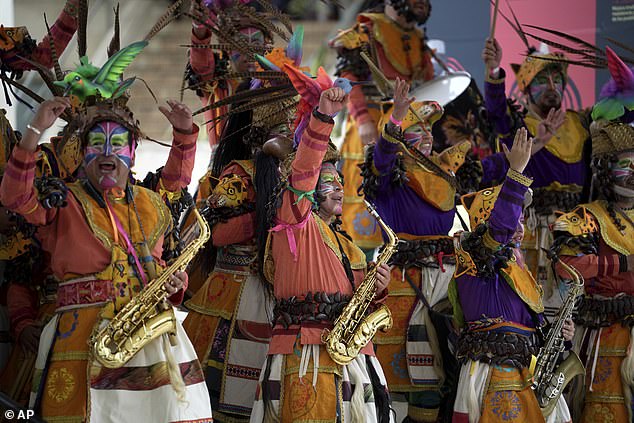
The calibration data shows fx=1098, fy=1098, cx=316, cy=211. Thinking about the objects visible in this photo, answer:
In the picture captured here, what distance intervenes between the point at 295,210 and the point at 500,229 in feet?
3.92

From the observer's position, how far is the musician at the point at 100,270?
4.80m

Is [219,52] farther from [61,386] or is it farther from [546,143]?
[61,386]

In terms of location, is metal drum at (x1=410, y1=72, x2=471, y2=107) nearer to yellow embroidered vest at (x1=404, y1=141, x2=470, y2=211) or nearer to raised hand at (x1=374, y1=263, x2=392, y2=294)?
yellow embroidered vest at (x1=404, y1=141, x2=470, y2=211)

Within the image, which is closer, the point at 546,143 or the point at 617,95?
the point at 617,95

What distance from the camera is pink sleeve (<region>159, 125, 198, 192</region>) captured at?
17.5 ft

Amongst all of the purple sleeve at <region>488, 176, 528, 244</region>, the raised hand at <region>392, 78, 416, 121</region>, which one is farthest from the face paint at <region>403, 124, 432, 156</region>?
the purple sleeve at <region>488, 176, 528, 244</region>

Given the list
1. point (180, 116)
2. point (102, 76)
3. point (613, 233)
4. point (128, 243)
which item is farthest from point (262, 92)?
point (613, 233)

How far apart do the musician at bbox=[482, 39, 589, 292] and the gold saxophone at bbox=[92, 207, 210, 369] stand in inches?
131

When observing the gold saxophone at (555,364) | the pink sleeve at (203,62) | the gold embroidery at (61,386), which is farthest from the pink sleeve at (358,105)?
the gold embroidery at (61,386)

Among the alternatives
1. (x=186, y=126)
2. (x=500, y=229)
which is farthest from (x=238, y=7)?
(x=500, y=229)

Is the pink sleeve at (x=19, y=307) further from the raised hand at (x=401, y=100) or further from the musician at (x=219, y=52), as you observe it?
the raised hand at (x=401, y=100)

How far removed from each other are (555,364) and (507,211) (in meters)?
1.02

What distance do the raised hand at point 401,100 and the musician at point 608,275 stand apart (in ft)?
3.72

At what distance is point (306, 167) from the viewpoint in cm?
522
